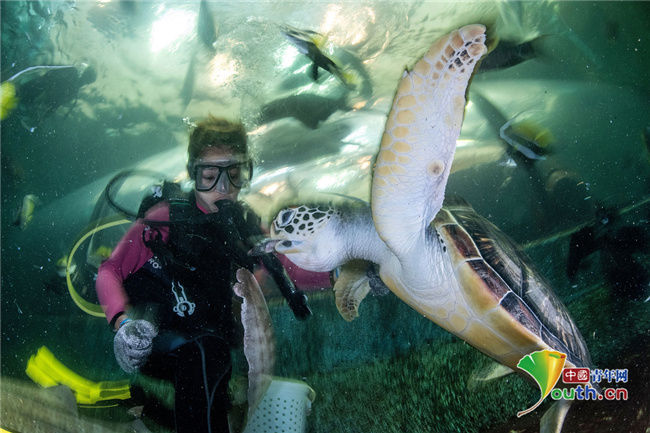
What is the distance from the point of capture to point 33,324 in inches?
91.7

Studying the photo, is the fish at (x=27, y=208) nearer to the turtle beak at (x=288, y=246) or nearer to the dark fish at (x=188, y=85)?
the dark fish at (x=188, y=85)

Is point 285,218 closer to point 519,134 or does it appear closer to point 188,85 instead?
point 188,85

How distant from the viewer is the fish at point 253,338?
1386mm

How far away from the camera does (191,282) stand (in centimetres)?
129

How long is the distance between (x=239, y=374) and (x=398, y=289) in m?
1.08

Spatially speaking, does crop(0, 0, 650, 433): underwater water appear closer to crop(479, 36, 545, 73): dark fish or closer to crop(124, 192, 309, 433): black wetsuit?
crop(479, 36, 545, 73): dark fish

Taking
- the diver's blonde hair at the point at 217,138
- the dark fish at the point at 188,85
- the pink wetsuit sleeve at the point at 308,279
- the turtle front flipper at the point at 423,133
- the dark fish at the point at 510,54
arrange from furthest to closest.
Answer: the dark fish at the point at 510,54
the pink wetsuit sleeve at the point at 308,279
the dark fish at the point at 188,85
the diver's blonde hair at the point at 217,138
the turtle front flipper at the point at 423,133

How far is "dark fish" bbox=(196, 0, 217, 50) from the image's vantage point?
5.29 ft

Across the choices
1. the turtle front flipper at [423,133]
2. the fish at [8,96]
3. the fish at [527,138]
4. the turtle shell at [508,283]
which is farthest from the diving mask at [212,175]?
the fish at [527,138]

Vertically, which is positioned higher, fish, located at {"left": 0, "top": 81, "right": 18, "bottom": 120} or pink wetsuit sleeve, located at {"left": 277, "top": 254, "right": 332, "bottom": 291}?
fish, located at {"left": 0, "top": 81, "right": 18, "bottom": 120}

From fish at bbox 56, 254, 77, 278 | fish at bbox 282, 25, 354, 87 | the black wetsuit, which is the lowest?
fish at bbox 56, 254, 77, 278

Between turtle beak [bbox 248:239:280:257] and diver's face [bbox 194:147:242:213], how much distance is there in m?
0.26

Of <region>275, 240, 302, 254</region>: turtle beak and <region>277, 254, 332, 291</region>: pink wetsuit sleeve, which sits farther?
<region>277, 254, 332, 291</region>: pink wetsuit sleeve

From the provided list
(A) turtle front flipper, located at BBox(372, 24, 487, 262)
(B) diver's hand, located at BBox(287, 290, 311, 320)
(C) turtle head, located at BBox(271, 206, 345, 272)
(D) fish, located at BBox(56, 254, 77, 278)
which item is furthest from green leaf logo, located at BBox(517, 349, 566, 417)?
(D) fish, located at BBox(56, 254, 77, 278)
